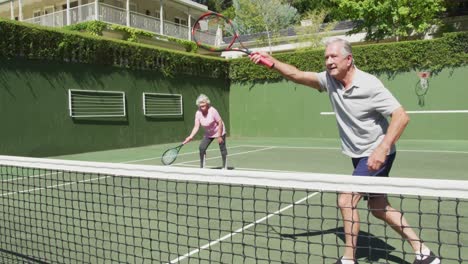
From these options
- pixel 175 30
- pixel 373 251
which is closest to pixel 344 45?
pixel 373 251

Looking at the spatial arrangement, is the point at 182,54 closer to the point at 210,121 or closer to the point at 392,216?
the point at 210,121

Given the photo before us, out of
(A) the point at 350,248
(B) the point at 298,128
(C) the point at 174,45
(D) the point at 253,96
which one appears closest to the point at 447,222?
(A) the point at 350,248

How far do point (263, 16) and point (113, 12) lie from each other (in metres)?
12.2

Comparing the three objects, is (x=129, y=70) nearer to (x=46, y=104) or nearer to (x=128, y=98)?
(x=128, y=98)

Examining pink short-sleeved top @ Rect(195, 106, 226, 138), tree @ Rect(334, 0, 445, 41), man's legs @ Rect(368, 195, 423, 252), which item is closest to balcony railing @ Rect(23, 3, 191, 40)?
tree @ Rect(334, 0, 445, 41)

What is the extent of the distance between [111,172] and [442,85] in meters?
13.7

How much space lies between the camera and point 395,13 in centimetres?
2000

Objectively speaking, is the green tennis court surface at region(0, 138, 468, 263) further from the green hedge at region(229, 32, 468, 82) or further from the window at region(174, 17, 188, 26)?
the window at region(174, 17, 188, 26)

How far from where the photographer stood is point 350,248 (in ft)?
9.16

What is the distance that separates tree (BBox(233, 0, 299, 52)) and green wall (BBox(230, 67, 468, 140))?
1170 centimetres

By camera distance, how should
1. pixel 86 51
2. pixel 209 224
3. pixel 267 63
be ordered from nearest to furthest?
1. pixel 267 63
2. pixel 209 224
3. pixel 86 51

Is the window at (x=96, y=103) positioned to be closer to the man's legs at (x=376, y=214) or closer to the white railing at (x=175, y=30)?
the man's legs at (x=376, y=214)

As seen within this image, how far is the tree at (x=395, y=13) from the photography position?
780 inches

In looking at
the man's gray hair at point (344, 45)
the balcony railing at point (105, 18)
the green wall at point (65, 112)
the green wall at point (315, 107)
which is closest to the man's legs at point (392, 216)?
the man's gray hair at point (344, 45)
